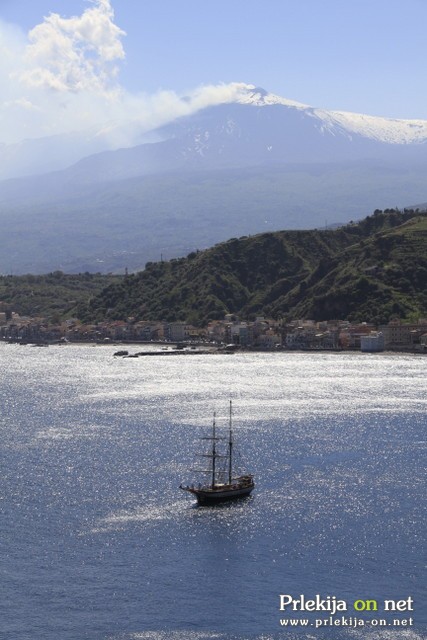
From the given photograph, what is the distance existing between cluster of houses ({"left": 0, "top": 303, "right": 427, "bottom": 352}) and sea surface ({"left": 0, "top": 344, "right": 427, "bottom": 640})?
4986 centimetres

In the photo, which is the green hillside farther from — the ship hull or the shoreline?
the ship hull

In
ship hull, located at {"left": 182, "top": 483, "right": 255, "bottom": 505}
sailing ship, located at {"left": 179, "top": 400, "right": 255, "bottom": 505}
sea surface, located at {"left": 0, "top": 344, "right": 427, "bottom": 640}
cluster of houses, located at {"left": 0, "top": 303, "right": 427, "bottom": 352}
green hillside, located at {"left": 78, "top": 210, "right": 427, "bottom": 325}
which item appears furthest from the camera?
green hillside, located at {"left": 78, "top": 210, "right": 427, "bottom": 325}

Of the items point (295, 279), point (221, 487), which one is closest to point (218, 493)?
point (221, 487)

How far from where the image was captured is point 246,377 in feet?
357

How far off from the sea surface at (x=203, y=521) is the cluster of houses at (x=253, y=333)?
1963 inches

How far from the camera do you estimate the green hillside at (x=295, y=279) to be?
499ft

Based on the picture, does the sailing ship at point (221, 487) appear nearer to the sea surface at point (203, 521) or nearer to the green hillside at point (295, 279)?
the sea surface at point (203, 521)

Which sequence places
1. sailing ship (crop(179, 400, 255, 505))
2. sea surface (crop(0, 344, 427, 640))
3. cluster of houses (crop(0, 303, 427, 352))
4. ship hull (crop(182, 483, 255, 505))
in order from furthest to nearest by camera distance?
cluster of houses (crop(0, 303, 427, 352)), sailing ship (crop(179, 400, 255, 505)), ship hull (crop(182, 483, 255, 505)), sea surface (crop(0, 344, 427, 640))

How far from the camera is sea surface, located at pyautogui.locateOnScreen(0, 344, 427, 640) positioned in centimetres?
3766

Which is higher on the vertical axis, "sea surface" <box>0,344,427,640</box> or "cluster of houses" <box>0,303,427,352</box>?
"cluster of houses" <box>0,303,427,352</box>

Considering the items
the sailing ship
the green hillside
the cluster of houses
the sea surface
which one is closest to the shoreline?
the cluster of houses

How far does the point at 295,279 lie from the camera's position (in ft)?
560

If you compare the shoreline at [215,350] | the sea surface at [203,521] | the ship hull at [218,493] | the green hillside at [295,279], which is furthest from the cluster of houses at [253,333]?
the ship hull at [218,493]

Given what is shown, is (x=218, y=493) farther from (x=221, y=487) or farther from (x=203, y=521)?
(x=203, y=521)
